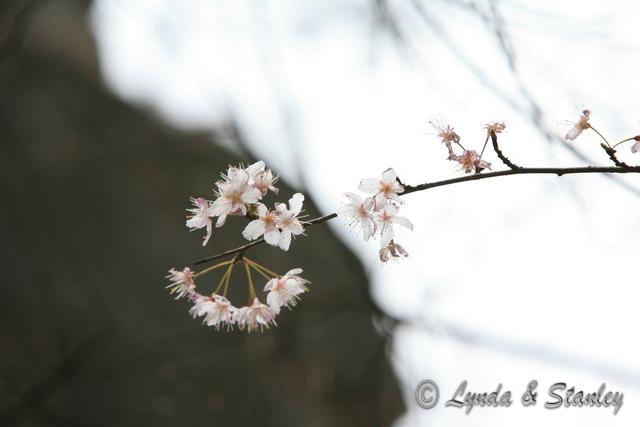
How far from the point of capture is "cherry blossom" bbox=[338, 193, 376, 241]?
66cm

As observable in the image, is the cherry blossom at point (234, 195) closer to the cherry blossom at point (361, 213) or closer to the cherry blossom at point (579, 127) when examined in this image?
the cherry blossom at point (361, 213)

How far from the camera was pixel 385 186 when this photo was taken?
2.11 feet

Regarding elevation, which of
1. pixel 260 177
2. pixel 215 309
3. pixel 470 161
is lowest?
pixel 215 309

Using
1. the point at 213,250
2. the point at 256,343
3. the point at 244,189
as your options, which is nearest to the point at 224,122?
the point at 213,250

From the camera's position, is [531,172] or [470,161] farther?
[470,161]

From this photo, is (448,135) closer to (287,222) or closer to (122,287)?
(287,222)

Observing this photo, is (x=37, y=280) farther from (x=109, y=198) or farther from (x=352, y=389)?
(x=352, y=389)

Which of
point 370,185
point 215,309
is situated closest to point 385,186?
point 370,185

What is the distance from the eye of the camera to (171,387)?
204cm

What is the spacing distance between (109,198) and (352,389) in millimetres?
1042

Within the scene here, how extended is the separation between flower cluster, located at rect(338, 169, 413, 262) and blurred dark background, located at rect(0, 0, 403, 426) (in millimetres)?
1471

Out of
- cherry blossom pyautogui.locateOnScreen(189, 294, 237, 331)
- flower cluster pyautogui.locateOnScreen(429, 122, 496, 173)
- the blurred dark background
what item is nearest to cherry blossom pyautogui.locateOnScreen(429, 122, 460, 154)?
flower cluster pyautogui.locateOnScreen(429, 122, 496, 173)

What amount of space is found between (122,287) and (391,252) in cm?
160

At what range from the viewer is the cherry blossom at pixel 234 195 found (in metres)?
0.65
